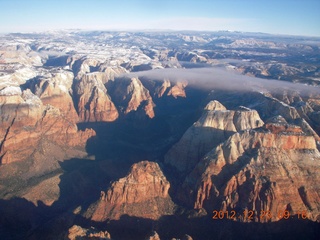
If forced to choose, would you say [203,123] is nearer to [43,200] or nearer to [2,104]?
[43,200]

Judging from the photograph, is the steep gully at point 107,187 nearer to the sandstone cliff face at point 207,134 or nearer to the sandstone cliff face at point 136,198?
the sandstone cliff face at point 136,198

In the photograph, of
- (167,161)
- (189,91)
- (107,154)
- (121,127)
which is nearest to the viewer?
(167,161)

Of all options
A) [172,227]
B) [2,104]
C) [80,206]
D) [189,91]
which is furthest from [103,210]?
[189,91]

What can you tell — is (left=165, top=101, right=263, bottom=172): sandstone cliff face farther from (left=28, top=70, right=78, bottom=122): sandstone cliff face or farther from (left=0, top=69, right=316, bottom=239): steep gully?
(left=28, top=70, right=78, bottom=122): sandstone cliff face

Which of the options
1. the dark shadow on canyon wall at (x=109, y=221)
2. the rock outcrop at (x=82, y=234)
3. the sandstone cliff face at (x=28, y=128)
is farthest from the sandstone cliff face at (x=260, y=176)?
→ the sandstone cliff face at (x=28, y=128)

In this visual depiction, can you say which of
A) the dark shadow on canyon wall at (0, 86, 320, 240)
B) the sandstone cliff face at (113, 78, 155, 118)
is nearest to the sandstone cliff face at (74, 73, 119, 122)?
the sandstone cliff face at (113, 78, 155, 118)
